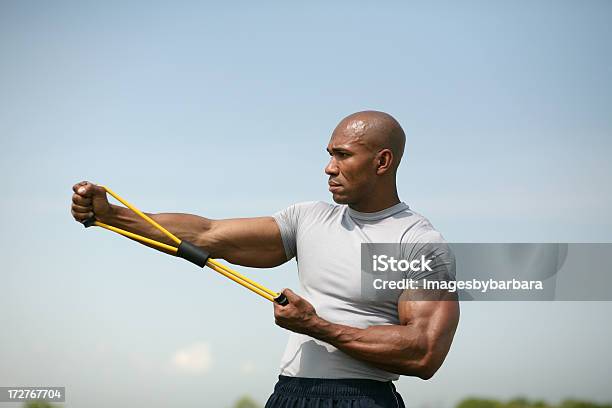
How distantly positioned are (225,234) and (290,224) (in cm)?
36

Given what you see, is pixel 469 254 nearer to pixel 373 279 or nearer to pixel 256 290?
pixel 373 279

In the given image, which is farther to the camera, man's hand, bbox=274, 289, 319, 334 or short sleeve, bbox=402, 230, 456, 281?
short sleeve, bbox=402, 230, 456, 281

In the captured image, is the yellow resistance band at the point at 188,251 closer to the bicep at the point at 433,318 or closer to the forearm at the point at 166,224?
the forearm at the point at 166,224

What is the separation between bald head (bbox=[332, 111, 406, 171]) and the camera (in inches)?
178

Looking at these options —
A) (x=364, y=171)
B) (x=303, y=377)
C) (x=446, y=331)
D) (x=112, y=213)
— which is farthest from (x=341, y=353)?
(x=112, y=213)

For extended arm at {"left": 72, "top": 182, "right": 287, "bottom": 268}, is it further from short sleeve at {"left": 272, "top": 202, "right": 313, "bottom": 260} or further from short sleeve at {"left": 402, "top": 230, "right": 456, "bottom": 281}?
short sleeve at {"left": 402, "top": 230, "right": 456, "bottom": 281}

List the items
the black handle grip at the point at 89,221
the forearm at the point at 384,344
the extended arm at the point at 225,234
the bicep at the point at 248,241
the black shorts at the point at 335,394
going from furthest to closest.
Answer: the bicep at the point at 248,241
the extended arm at the point at 225,234
the black handle grip at the point at 89,221
the black shorts at the point at 335,394
the forearm at the point at 384,344

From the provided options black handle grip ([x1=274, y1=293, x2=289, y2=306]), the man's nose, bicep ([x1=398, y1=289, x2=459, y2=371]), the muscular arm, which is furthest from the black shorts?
the man's nose

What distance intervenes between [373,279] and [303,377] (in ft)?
1.99

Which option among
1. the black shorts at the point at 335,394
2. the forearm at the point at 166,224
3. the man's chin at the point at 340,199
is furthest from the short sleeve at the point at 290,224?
the black shorts at the point at 335,394

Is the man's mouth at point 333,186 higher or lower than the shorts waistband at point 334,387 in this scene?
higher

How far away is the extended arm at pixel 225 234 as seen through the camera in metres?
4.59

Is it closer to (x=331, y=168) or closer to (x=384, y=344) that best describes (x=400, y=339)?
(x=384, y=344)

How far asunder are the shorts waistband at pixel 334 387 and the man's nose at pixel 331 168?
1046 mm
